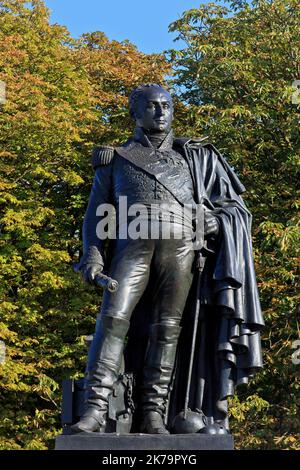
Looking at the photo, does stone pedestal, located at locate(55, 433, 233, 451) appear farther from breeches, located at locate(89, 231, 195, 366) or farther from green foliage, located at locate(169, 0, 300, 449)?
green foliage, located at locate(169, 0, 300, 449)

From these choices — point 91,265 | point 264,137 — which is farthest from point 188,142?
point 264,137

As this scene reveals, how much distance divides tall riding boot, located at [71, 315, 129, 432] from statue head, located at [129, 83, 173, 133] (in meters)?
1.58

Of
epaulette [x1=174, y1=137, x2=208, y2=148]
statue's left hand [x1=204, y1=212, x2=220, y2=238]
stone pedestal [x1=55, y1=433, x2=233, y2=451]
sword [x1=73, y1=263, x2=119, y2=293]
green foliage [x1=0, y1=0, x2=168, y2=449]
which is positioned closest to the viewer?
stone pedestal [x1=55, y1=433, x2=233, y2=451]

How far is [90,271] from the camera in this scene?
912 cm

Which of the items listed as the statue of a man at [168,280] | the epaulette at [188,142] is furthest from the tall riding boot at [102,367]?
the epaulette at [188,142]

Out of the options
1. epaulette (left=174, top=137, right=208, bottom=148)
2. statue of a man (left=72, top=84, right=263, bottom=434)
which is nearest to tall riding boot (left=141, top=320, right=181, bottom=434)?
statue of a man (left=72, top=84, right=263, bottom=434)

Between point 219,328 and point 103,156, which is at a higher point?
point 103,156

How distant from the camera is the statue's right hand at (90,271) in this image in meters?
9.09

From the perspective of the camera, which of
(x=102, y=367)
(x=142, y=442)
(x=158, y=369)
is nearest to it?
(x=142, y=442)

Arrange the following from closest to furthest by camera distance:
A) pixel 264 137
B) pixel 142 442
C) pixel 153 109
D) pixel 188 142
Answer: pixel 142 442 → pixel 153 109 → pixel 188 142 → pixel 264 137

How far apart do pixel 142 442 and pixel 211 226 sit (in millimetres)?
1752

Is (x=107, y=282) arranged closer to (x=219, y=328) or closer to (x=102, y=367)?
(x=102, y=367)

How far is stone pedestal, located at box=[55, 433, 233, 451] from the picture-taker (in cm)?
841

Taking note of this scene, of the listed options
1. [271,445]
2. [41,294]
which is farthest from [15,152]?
[271,445]
